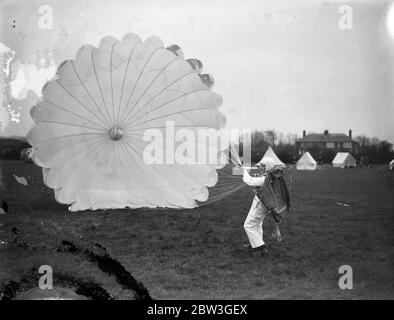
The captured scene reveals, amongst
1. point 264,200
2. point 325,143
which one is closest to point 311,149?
point 325,143

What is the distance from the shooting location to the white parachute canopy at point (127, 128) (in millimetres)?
4371

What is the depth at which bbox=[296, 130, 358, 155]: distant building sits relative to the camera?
4.36m

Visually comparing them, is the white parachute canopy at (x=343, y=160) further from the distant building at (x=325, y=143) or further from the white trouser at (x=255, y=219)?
the white trouser at (x=255, y=219)

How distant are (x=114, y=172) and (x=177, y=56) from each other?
1175 millimetres

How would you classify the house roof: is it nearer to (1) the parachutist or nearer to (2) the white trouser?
(1) the parachutist

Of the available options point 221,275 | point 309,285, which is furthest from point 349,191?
point 221,275

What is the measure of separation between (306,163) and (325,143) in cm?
26

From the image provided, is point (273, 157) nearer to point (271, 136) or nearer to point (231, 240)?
point (271, 136)

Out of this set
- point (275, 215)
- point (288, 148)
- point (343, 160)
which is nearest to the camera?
point (275, 215)

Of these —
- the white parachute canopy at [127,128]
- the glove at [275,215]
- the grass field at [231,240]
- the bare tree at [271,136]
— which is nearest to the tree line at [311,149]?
the bare tree at [271,136]

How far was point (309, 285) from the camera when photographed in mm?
3846

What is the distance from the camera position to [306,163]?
433 centimetres

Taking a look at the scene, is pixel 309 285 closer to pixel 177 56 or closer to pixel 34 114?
pixel 177 56

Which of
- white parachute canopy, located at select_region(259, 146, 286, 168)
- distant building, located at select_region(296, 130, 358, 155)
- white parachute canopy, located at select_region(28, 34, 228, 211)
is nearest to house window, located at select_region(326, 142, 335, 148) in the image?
distant building, located at select_region(296, 130, 358, 155)
